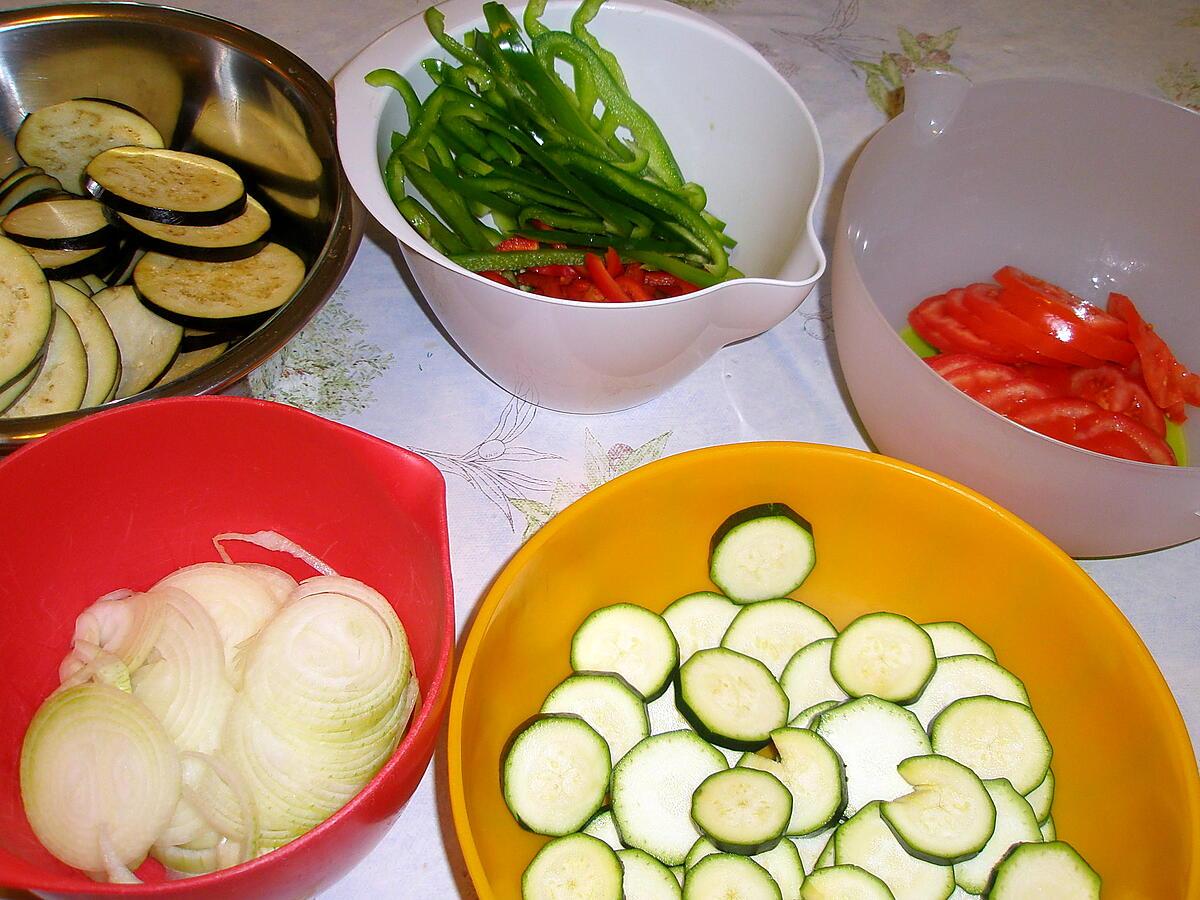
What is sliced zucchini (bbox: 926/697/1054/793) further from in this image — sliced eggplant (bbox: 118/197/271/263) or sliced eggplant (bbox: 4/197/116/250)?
sliced eggplant (bbox: 4/197/116/250)

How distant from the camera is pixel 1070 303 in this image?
1.15m

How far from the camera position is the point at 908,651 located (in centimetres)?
90

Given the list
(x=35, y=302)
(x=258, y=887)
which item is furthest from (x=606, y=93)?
(x=258, y=887)

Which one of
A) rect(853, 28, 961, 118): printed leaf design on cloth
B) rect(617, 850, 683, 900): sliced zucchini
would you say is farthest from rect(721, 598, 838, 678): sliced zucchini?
rect(853, 28, 961, 118): printed leaf design on cloth

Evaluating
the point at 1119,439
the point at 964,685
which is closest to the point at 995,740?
the point at 964,685

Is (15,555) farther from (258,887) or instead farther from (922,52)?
(922,52)

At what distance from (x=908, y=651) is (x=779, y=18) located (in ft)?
4.05

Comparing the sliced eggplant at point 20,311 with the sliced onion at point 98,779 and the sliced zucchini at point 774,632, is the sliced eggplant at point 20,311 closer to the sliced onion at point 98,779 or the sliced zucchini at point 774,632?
the sliced onion at point 98,779

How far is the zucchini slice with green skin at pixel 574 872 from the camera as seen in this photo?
2.49 ft

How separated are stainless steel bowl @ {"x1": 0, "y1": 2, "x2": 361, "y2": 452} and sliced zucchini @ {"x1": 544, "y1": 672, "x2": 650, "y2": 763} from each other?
66cm

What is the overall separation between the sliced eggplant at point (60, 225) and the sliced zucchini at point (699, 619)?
828mm

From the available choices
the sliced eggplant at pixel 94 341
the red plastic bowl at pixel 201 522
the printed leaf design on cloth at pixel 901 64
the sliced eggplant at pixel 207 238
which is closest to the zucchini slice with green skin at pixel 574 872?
the red plastic bowl at pixel 201 522

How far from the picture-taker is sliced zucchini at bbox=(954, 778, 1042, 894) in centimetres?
83

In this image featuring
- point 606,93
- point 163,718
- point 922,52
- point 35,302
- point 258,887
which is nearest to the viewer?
point 258,887
